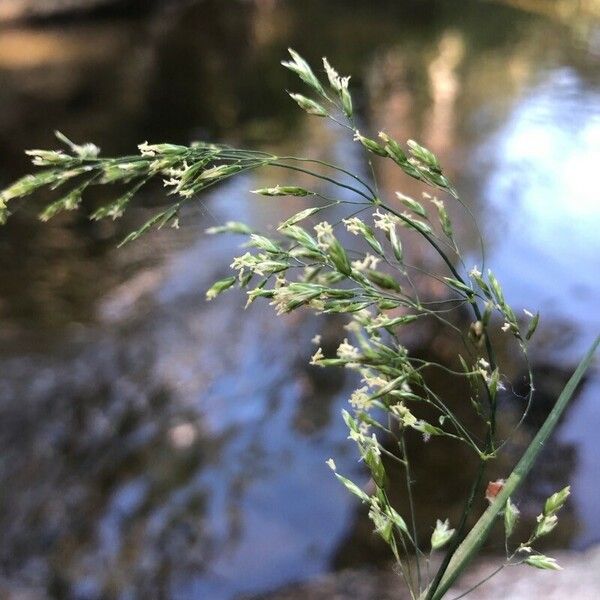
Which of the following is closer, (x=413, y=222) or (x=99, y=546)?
(x=413, y=222)

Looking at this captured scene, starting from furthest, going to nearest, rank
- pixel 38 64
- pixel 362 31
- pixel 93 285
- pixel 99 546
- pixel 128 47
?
pixel 362 31 → pixel 128 47 → pixel 38 64 → pixel 93 285 → pixel 99 546

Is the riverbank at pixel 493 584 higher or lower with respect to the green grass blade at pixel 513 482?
lower

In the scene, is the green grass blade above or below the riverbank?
above

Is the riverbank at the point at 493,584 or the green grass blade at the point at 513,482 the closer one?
the green grass blade at the point at 513,482

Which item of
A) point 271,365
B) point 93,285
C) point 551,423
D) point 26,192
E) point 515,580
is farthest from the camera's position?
point 93,285

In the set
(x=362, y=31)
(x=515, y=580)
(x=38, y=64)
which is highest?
(x=362, y=31)

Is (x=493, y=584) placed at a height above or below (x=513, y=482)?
below

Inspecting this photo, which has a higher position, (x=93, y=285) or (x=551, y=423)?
(x=551, y=423)

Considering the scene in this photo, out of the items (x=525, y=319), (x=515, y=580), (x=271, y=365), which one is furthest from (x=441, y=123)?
(x=515, y=580)

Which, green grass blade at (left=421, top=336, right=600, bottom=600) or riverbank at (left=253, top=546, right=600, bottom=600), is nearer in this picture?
green grass blade at (left=421, top=336, right=600, bottom=600)

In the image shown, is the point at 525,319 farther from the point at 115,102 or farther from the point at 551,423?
the point at 115,102

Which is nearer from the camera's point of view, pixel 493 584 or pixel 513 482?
pixel 513 482
